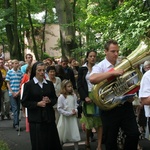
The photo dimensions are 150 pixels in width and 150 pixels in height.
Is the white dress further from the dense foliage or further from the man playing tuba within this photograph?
the man playing tuba

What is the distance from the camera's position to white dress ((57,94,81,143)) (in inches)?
350

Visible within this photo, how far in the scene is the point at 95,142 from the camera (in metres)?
9.81

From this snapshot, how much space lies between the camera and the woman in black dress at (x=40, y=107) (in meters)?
7.41

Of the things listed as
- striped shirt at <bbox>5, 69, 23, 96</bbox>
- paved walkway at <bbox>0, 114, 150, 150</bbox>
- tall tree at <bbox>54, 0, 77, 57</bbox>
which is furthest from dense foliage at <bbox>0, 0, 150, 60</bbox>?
striped shirt at <bbox>5, 69, 23, 96</bbox>

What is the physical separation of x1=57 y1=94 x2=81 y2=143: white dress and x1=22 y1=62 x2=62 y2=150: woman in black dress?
1306 mm

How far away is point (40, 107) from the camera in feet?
24.4

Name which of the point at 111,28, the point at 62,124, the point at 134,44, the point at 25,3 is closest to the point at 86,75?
the point at 62,124

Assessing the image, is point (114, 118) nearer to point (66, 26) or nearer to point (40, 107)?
point (40, 107)

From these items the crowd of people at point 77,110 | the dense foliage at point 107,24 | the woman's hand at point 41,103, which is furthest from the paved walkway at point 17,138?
the dense foliage at point 107,24

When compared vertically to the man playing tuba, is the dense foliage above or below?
above

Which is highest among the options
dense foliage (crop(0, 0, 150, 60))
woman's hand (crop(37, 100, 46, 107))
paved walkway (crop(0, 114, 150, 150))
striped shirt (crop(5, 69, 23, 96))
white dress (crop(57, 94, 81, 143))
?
dense foliage (crop(0, 0, 150, 60))

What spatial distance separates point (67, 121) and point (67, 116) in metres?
0.10

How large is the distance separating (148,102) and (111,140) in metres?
1.43

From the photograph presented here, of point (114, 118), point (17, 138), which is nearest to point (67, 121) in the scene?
point (17, 138)
